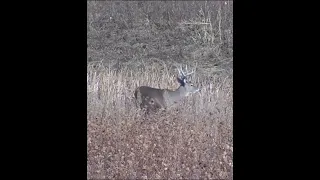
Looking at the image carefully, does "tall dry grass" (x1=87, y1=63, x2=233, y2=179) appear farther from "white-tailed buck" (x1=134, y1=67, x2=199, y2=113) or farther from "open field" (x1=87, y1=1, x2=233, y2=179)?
"white-tailed buck" (x1=134, y1=67, x2=199, y2=113)

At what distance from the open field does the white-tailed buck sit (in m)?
0.12

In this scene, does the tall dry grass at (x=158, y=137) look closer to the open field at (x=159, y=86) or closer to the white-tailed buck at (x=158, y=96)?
the open field at (x=159, y=86)

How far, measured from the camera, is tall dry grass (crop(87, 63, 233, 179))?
4.90 metres

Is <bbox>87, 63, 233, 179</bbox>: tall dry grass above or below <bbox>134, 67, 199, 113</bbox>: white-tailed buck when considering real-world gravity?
below

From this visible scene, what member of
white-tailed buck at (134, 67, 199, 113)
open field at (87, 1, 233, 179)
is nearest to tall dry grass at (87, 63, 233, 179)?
open field at (87, 1, 233, 179)

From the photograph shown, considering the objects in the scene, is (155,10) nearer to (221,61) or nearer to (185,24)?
(185,24)

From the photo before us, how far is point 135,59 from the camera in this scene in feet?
29.6

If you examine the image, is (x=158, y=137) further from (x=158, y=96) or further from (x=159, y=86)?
(x=159, y=86)
